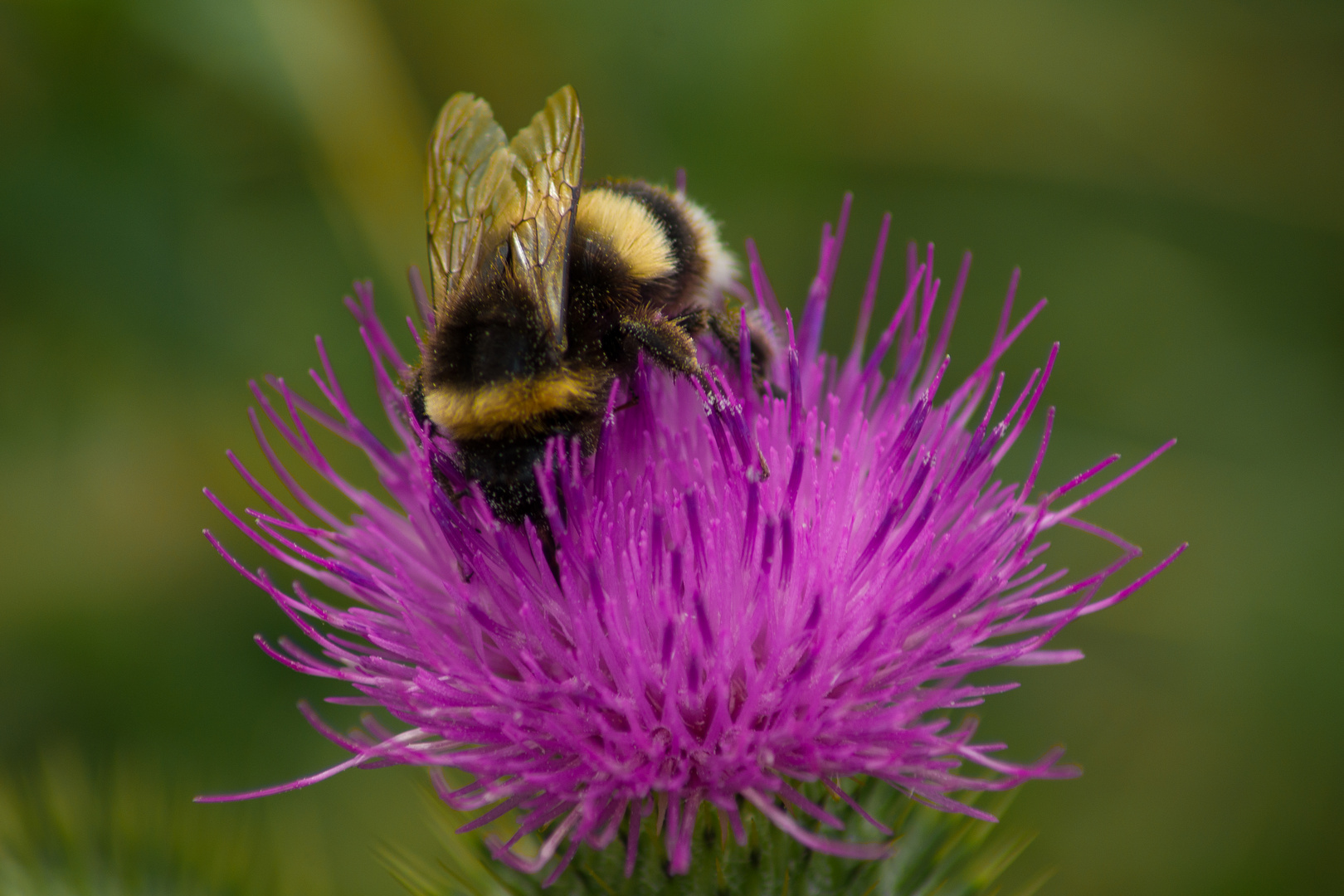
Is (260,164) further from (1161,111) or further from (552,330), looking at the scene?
(1161,111)

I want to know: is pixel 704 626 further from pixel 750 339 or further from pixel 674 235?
Result: pixel 674 235

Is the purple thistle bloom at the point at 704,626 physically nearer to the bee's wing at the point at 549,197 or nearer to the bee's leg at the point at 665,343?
the bee's leg at the point at 665,343

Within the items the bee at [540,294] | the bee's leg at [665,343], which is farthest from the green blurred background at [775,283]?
the bee's leg at [665,343]

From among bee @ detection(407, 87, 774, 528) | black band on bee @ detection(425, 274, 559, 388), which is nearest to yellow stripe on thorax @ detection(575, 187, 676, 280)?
Result: bee @ detection(407, 87, 774, 528)

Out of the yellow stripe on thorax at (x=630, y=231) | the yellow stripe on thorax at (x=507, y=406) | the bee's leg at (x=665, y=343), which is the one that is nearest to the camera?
the yellow stripe on thorax at (x=507, y=406)

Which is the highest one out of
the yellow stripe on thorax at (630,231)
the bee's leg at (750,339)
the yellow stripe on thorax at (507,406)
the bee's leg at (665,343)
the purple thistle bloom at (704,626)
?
the yellow stripe on thorax at (630,231)

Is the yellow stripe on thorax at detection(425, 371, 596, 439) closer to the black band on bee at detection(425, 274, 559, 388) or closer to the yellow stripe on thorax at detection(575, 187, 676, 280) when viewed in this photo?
the black band on bee at detection(425, 274, 559, 388)
